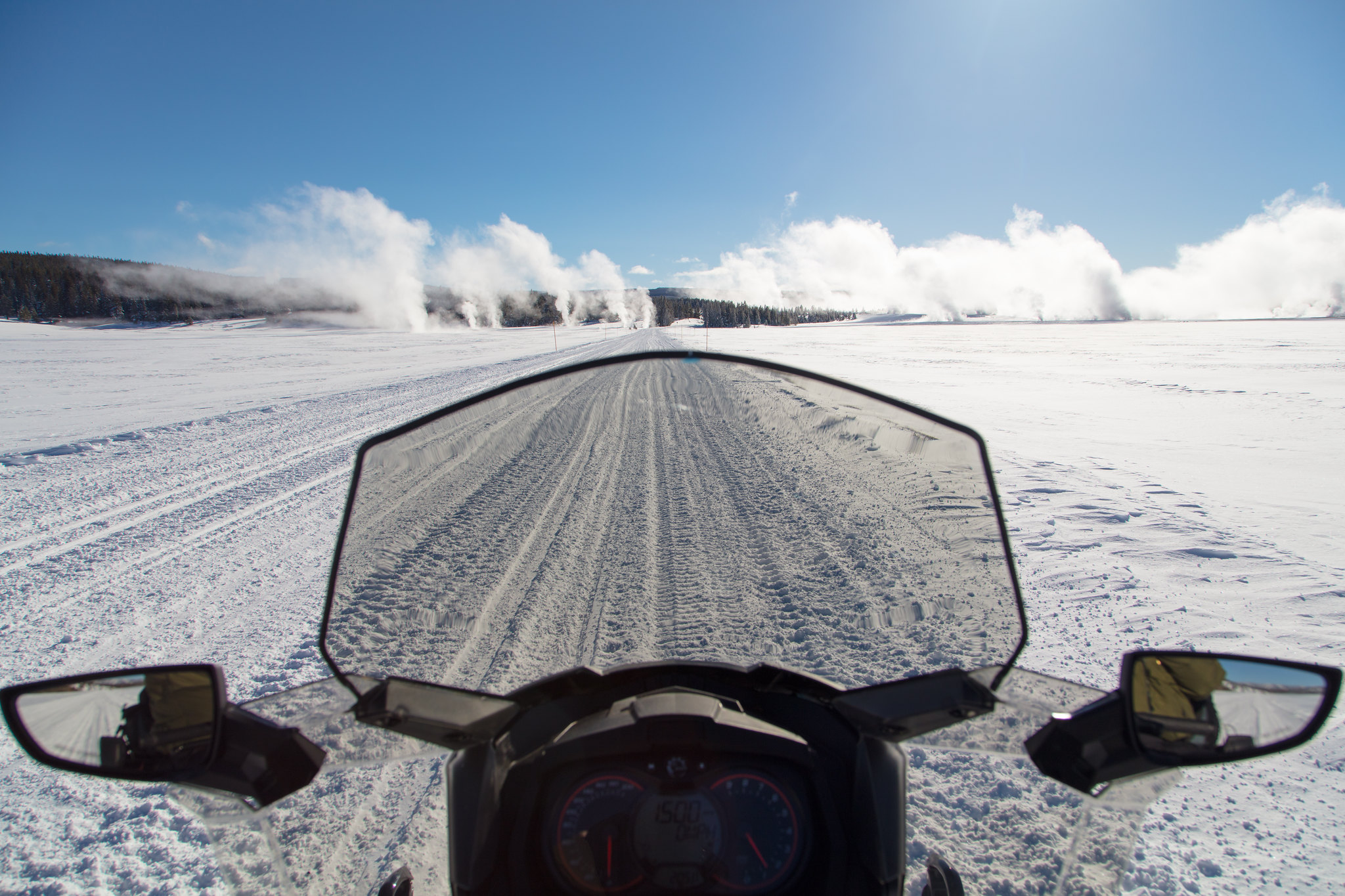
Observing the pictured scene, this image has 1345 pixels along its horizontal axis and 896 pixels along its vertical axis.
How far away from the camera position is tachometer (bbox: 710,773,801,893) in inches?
39.3

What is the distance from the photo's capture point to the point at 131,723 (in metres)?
0.96

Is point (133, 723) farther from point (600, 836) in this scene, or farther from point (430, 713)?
point (600, 836)

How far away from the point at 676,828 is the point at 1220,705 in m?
0.89

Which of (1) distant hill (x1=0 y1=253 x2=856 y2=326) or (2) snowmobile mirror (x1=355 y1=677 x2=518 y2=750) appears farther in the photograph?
(1) distant hill (x1=0 y1=253 x2=856 y2=326)

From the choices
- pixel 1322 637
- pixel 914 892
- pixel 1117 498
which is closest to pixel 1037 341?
pixel 1117 498

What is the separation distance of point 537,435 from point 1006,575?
1.28 metres

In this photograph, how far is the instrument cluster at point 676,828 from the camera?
97cm

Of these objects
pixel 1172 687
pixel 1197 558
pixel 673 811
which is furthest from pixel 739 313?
pixel 673 811

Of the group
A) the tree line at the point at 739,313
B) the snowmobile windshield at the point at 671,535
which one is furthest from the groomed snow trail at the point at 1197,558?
the tree line at the point at 739,313

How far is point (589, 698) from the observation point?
4.12 ft

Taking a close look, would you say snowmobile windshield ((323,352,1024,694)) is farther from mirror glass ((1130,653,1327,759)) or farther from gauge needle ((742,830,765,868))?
gauge needle ((742,830,765,868))

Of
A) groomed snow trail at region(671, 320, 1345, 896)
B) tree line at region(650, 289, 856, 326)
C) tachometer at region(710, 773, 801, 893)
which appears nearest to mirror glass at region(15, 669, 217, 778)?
tachometer at region(710, 773, 801, 893)

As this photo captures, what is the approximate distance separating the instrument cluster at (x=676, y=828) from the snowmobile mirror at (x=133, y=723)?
1.90ft

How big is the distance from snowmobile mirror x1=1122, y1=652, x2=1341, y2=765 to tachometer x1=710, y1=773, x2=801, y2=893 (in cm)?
58
